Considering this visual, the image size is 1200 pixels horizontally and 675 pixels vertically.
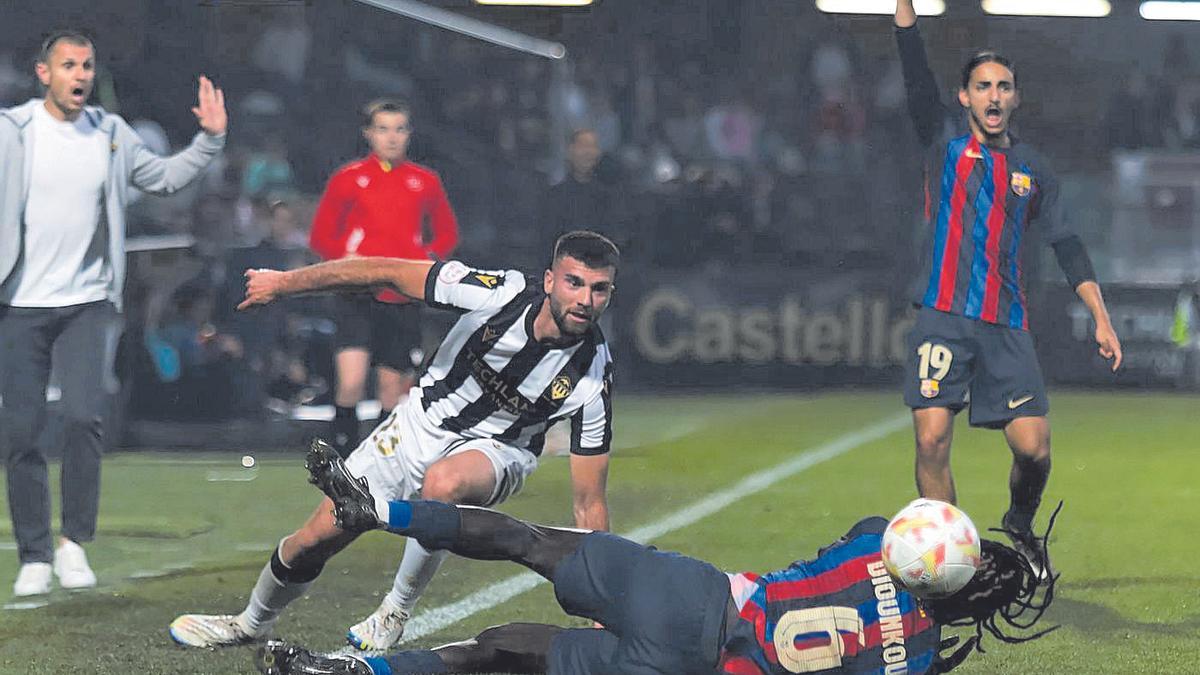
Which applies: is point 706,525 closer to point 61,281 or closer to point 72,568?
point 72,568

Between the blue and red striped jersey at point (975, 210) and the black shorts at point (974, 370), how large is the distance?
6 centimetres

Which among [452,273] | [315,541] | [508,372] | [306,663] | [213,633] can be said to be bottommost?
[213,633]

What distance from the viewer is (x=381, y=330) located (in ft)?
34.6

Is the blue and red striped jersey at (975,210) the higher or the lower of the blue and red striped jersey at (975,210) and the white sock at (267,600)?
the higher

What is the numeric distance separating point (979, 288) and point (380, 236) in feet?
13.1

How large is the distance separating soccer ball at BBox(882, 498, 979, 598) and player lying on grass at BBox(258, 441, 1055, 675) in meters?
0.07

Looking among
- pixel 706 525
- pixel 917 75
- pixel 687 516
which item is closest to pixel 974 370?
pixel 917 75

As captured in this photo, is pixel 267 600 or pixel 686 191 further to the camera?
pixel 686 191

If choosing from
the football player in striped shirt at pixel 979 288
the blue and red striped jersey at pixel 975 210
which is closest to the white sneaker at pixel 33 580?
the football player in striped shirt at pixel 979 288

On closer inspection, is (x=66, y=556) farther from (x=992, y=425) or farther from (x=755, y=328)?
(x=755, y=328)

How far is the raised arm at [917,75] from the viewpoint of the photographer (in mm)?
7293

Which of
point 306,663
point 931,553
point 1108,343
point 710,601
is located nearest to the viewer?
point 931,553

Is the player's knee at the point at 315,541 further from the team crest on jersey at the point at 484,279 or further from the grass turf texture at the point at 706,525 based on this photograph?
the team crest on jersey at the point at 484,279

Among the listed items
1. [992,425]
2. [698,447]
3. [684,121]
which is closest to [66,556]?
[992,425]
